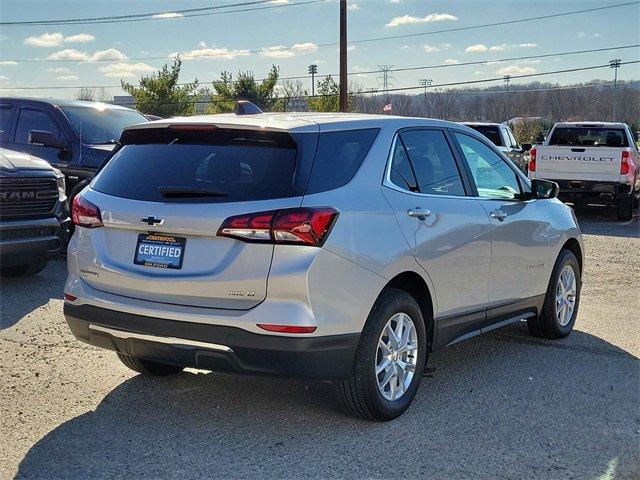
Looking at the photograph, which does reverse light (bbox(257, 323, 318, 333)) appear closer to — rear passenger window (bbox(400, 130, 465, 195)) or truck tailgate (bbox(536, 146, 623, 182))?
rear passenger window (bbox(400, 130, 465, 195))

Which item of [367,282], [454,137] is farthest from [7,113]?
[367,282]

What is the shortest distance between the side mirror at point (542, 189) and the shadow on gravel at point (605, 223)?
25.4 feet

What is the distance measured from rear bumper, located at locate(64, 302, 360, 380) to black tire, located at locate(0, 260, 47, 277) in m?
4.77

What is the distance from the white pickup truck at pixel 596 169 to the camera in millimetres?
15203

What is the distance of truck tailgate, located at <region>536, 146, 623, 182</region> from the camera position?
49.9 feet

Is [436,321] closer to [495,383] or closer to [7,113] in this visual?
[495,383]

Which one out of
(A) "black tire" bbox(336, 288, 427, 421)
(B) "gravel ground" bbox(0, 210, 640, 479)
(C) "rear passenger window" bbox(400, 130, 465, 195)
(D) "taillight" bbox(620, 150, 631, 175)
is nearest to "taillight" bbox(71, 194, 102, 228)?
(B) "gravel ground" bbox(0, 210, 640, 479)

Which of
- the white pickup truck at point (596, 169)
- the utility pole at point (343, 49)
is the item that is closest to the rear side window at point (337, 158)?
the white pickup truck at point (596, 169)

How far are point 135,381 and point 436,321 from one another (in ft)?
6.66

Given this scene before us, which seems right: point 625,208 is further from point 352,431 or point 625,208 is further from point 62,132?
point 352,431

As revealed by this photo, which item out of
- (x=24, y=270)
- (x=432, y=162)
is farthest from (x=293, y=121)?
(x=24, y=270)

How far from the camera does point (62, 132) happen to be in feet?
32.7

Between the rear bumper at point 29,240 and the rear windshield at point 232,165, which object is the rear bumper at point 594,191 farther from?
the rear windshield at point 232,165

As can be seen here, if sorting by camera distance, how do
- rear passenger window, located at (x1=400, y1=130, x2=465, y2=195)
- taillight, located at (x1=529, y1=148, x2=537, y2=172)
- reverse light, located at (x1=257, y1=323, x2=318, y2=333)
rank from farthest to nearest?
1. taillight, located at (x1=529, y1=148, x2=537, y2=172)
2. rear passenger window, located at (x1=400, y1=130, x2=465, y2=195)
3. reverse light, located at (x1=257, y1=323, x2=318, y2=333)
